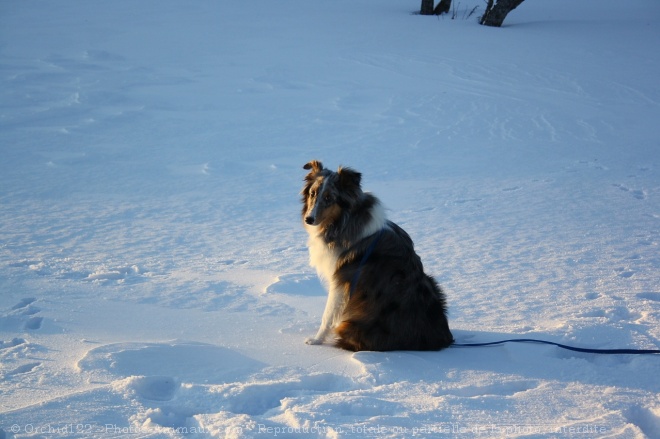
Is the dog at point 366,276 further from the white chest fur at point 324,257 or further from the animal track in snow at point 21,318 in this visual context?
the animal track in snow at point 21,318

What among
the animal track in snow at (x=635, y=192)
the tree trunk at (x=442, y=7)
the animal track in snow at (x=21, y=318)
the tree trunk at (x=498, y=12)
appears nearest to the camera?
the animal track in snow at (x=21, y=318)

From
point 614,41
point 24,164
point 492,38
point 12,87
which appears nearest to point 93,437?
point 24,164

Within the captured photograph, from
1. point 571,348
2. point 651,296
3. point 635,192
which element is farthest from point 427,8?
point 571,348

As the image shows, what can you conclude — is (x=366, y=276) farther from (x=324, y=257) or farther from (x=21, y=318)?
(x=21, y=318)

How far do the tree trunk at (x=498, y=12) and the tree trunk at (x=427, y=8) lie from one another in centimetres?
178

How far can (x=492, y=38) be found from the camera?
18.0 metres

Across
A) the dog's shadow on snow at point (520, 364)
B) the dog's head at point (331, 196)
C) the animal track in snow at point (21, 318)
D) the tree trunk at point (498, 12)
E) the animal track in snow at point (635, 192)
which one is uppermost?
the tree trunk at point (498, 12)

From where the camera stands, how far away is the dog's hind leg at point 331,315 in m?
4.84

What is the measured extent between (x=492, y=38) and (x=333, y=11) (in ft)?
18.6

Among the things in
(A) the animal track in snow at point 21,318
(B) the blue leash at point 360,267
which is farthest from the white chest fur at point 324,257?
(A) the animal track in snow at point 21,318

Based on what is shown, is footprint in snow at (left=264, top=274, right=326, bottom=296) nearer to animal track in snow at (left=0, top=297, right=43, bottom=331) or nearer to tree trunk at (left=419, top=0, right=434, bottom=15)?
animal track in snow at (left=0, top=297, right=43, bottom=331)

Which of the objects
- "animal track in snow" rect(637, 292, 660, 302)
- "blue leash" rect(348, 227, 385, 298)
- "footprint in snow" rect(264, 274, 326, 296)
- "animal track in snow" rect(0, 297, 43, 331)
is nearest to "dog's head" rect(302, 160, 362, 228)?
"blue leash" rect(348, 227, 385, 298)

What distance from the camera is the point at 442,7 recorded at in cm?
2095

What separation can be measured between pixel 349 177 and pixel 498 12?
16473mm
